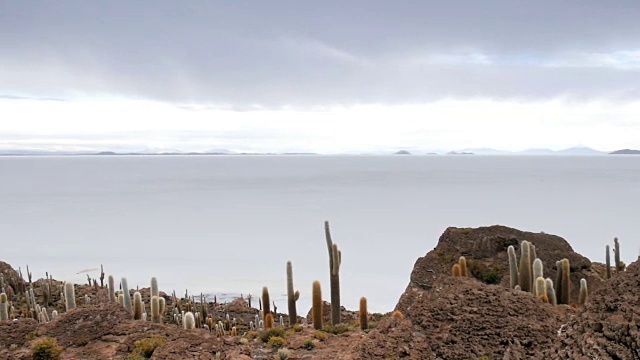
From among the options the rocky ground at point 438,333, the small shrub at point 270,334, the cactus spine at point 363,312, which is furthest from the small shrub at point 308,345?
the cactus spine at point 363,312

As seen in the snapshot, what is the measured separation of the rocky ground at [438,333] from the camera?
7.67 m

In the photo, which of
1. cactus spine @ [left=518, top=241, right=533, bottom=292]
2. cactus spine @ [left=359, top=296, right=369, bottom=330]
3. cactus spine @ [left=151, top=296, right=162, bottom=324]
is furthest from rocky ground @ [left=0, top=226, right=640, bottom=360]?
cactus spine @ [left=518, top=241, right=533, bottom=292]

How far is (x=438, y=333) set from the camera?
955 cm

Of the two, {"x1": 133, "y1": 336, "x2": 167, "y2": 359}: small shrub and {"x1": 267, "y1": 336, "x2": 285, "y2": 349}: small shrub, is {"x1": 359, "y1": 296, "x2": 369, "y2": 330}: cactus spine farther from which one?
{"x1": 133, "y1": 336, "x2": 167, "y2": 359}: small shrub

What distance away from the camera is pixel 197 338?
11.4 m

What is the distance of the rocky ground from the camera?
25.2ft

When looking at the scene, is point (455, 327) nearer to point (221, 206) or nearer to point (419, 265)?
point (419, 265)

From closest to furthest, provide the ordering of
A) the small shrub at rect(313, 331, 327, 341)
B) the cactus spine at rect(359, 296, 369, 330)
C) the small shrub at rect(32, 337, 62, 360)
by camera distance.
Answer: the small shrub at rect(32, 337, 62, 360)
the small shrub at rect(313, 331, 327, 341)
the cactus spine at rect(359, 296, 369, 330)

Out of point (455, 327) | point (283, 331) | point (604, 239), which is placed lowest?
point (604, 239)

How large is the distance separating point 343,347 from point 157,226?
196 feet

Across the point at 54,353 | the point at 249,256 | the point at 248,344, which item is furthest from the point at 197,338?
the point at 249,256

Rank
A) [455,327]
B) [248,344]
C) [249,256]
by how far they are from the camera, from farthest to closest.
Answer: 1. [249,256]
2. [248,344]
3. [455,327]

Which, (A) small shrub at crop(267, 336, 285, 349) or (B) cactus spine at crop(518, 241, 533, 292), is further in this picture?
(B) cactus spine at crop(518, 241, 533, 292)

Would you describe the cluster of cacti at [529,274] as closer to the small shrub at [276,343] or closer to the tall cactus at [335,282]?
the tall cactus at [335,282]
